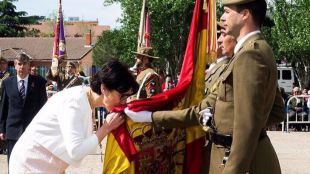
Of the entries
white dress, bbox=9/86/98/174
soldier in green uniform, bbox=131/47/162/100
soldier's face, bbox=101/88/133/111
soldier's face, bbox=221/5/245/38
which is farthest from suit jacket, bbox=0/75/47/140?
soldier's face, bbox=221/5/245/38

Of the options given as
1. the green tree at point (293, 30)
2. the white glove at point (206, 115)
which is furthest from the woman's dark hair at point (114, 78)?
the green tree at point (293, 30)

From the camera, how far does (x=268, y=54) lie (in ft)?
10.6

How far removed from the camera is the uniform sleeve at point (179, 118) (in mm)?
3969

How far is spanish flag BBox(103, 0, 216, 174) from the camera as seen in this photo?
408 cm

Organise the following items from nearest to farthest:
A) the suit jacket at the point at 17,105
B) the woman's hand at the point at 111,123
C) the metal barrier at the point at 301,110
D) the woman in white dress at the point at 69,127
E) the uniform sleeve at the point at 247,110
→ the uniform sleeve at the point at 247,110 < the woman in white dress at the point at 69,127 < the woman's hand at the point at 111,123 < the suit jacket at the point at 17,105 < the metal barrier at the point at 301,110

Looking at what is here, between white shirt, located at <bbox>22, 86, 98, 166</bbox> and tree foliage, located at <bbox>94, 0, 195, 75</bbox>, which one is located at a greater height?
tree foliage, located at <bbox>94, 0, 195, 75</bbox>

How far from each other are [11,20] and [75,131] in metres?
63.7

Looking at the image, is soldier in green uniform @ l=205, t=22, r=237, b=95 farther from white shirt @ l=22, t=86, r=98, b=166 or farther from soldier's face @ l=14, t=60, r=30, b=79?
soldier's face @ l=14, t=60, r=30, b=79

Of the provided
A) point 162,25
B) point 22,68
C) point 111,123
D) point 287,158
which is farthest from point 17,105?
point 162,25

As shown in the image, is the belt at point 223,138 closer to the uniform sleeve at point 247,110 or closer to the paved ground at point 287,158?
the uniform sleeve at point 247,110

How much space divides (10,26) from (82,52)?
1142cm

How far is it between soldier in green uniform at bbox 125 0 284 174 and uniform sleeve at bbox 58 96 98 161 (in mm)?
736

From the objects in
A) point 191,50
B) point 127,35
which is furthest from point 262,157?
point 127,35

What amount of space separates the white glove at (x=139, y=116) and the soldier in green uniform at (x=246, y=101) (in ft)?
1.45
